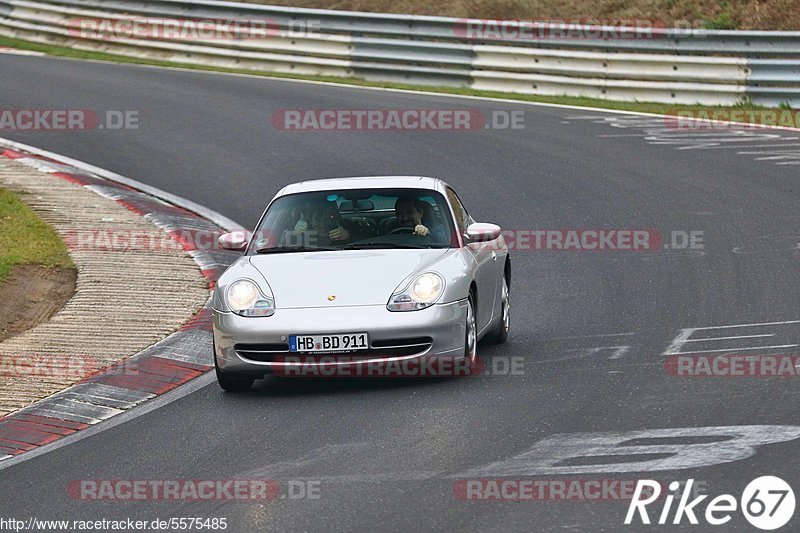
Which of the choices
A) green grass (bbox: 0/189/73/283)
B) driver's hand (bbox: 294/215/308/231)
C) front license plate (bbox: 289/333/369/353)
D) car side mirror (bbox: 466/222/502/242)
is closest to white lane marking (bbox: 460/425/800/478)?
front license plate (bbox: 289/333/369/353)

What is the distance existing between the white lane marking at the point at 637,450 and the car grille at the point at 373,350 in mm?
1612

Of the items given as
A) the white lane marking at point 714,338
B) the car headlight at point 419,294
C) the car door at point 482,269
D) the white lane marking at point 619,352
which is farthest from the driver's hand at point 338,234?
the white lane marking at point 714,338

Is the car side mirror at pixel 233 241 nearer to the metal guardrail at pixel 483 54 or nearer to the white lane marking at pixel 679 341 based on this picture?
the white lane marking at pixel 679 341

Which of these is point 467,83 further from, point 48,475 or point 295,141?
point 48,475

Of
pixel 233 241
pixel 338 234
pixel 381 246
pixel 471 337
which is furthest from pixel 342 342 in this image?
pixel 233 241

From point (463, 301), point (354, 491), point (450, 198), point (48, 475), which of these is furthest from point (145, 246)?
point (354, 491)

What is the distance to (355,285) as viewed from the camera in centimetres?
926

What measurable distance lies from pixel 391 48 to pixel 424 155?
18.8 ft

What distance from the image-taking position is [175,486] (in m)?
7.16

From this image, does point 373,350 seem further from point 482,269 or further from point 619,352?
point 619,352

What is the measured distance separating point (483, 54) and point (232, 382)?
14.5 meters

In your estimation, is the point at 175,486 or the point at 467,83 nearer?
the point at 175,486

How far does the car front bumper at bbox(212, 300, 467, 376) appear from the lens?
898 centimetres

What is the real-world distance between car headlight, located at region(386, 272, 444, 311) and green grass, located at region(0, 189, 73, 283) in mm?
4545
